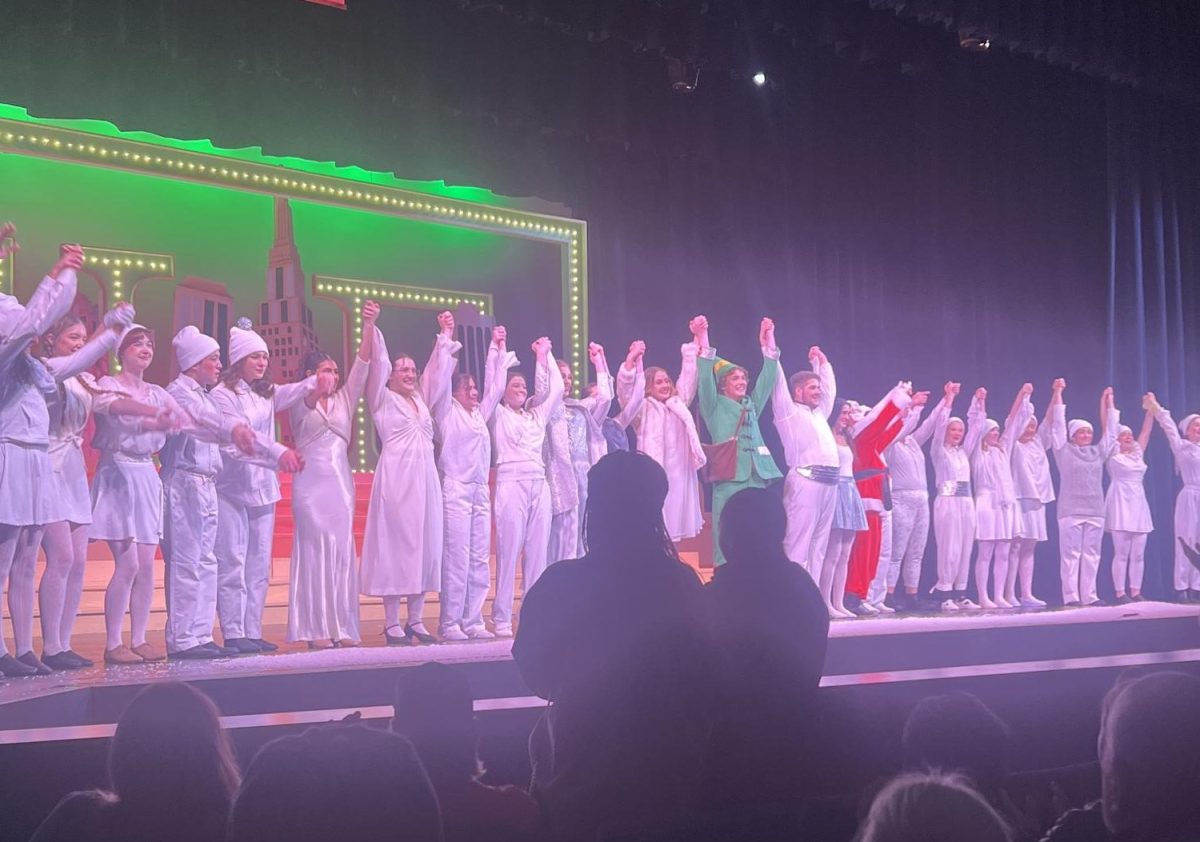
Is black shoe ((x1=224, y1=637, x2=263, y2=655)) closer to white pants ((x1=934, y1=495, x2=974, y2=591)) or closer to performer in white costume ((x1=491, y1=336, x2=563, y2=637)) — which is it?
performer in white costume ((x1=491, y1=336, x2=563, y2=637))

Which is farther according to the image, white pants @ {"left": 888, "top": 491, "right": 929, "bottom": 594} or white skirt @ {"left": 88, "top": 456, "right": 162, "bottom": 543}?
white pants @ {"left": 888, "top": 491, "right": 929, "bottom": 594}

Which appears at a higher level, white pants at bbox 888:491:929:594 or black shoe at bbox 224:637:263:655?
white pants at bbox 888:491:929:594

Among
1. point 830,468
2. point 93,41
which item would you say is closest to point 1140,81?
point 830,468

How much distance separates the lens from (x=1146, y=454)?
8.25 m

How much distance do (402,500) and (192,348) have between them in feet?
3.72

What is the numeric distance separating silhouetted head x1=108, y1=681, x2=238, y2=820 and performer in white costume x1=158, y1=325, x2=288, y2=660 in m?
2.66

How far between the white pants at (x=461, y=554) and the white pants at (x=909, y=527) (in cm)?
269

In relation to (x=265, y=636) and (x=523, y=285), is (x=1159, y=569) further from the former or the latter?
(x=265, y=636)

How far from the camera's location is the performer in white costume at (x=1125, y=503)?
7.47 m

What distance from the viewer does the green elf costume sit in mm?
6102

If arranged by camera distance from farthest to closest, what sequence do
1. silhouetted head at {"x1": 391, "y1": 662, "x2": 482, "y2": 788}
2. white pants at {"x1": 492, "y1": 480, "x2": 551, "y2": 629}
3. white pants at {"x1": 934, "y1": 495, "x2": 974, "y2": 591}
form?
1. white pants at {"x1": 934, "y1": 495, "x2": 974, "y2": 591}
2. white pants at {"x1": 492, "y1": 480, "x2": 551, "y2": 629}
3. silhouetted head at {"x1": 391, "y1": 662, "x2": 482, "y2": 788}

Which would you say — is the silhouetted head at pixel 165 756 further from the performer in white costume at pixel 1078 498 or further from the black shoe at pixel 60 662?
the performer in white costume at pixel 1078 498

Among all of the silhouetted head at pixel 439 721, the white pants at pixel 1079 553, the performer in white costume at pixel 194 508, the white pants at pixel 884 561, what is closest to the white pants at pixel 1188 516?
the white pants at pixel 1079 553

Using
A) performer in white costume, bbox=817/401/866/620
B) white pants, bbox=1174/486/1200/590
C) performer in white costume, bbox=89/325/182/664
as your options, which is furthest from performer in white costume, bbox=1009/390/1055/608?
performer in white costume, bbox=89/325/182/664
